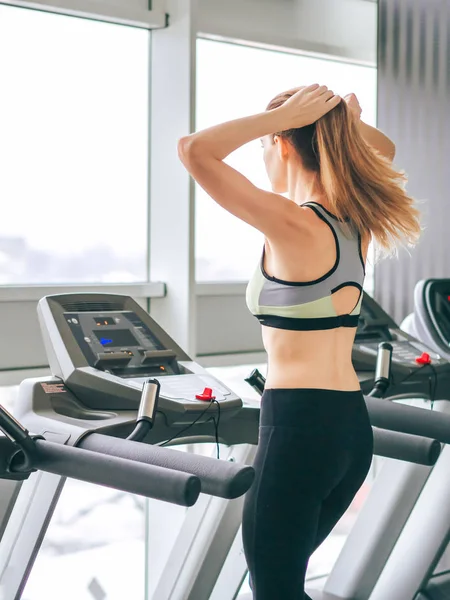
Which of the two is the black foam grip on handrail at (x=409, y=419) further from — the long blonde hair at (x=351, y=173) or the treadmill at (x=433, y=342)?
the treadmill at (x=433, y=342)

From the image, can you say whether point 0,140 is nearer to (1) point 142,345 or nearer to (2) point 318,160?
(1) point 142,345

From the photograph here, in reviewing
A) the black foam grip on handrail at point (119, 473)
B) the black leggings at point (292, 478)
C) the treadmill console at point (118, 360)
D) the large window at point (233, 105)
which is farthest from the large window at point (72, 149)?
the black leggings at point (292, 478)

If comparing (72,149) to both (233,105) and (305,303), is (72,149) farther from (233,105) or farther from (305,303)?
(305,303)

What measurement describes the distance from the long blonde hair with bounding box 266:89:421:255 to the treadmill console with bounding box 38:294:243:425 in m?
0.68

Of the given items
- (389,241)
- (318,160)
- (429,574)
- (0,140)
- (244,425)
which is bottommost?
(429,574)

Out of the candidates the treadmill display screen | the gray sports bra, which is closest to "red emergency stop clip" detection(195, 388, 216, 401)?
the treadmill display screen

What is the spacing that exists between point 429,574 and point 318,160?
2.04m

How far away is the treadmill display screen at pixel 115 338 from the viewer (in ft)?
8.07

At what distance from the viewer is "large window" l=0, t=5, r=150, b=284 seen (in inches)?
125

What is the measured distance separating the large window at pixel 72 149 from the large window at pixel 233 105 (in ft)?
0.88

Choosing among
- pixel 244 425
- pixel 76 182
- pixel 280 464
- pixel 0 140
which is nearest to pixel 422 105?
pixel 76 182

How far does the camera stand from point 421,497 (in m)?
3.47

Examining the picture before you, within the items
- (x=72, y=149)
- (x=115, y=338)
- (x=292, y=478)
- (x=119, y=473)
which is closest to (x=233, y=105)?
(x=72, y=149)

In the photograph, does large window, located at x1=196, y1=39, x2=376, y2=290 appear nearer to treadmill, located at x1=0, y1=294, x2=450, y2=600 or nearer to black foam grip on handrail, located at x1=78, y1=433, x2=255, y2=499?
treadmill, located at x1=0, y1=294, x2=450, y2=600
